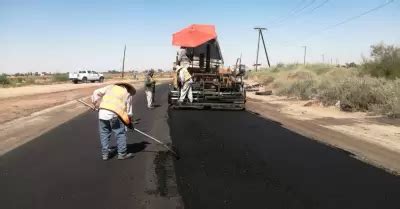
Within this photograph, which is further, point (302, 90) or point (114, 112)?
point (302, 90)

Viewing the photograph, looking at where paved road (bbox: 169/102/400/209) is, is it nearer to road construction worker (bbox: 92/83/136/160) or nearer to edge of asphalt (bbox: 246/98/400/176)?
edge of asphalt (bbox: 246/98/400/176)

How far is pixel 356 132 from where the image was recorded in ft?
49.9

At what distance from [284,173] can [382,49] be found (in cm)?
3234

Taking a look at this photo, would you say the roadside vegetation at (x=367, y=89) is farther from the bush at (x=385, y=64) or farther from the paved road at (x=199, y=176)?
the paved road at (x=199, y=176)

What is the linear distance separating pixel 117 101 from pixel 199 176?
212cm

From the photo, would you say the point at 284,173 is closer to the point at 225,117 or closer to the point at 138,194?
the point at 138,194

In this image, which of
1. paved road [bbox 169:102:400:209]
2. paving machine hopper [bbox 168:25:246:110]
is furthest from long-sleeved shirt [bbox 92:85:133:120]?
paving machine hopper [bbox 168:25:246:110]

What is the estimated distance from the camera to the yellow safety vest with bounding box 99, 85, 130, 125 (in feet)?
31.3

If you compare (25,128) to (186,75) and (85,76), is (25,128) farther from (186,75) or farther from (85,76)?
(85,76)

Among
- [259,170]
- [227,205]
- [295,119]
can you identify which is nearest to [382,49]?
[295,119]

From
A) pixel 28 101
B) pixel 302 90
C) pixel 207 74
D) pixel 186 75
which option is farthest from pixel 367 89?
pixel 28 101

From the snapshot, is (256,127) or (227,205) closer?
(227,205)

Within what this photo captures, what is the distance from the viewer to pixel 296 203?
6918 millimetres

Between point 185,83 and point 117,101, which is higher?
point 117,101
